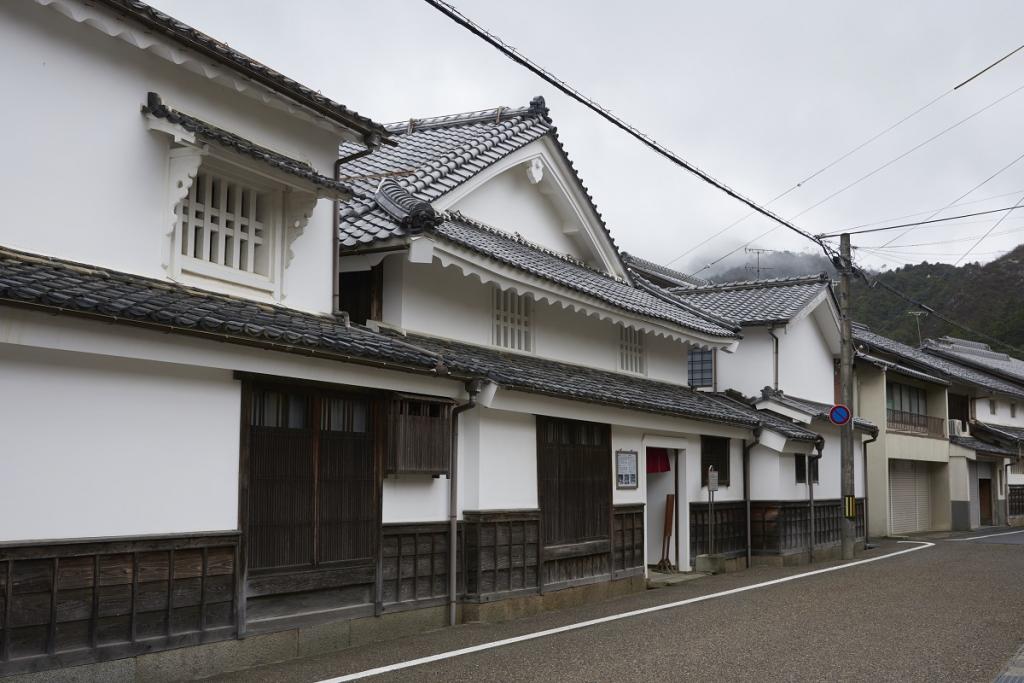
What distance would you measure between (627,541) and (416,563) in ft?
20.3

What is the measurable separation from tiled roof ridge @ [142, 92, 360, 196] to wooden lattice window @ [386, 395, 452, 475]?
279 centimetres

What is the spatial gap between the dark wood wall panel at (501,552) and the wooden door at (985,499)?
3757cm

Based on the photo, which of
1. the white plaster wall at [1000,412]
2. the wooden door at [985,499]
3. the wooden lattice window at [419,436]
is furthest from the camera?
the white plaster wall at [1000,412]

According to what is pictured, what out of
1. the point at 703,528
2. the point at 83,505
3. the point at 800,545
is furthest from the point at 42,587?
the point at 800,545

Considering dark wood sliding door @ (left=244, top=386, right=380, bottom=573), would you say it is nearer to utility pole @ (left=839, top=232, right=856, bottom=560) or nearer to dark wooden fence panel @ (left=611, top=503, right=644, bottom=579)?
dark wooden fence panel @ (left=611, top=503, right=644, bottom=579)

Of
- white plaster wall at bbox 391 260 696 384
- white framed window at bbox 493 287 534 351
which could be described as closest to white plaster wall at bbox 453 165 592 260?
white framed window at bbox 493 287 534 351

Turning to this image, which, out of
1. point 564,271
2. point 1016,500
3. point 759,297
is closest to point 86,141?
point 564,271

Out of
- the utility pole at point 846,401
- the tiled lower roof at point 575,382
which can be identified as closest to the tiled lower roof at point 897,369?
the utility pole at point 846,401

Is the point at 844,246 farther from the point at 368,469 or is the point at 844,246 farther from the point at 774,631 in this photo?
the point at 368,469

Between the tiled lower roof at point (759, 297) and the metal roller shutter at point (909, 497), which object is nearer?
the tiled lower roof at point (759, 297)

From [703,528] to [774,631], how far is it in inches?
352

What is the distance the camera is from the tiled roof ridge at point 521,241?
17.0m

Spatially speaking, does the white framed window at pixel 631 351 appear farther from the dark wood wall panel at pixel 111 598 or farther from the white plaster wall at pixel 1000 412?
the white plaster wall at pixel 1000 412

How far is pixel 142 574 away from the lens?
29.1 feet
